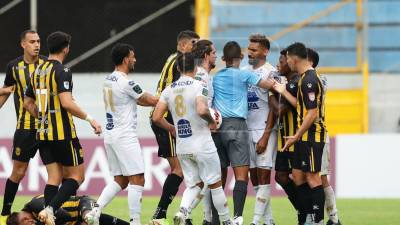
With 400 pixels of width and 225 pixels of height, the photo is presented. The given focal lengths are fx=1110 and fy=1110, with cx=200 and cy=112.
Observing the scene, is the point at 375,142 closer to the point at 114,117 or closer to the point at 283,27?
the point at 283,27

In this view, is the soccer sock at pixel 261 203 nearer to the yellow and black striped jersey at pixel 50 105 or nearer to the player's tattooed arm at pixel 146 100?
the player's tattooed arm at pixel 146 100

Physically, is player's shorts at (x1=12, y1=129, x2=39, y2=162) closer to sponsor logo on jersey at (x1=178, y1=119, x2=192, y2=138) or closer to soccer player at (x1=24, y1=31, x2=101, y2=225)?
soccer player at (x1=24, y1=31, x2=101, y2=225)

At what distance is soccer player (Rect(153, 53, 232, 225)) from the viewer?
1028 centimetres

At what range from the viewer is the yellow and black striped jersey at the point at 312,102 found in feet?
34.5

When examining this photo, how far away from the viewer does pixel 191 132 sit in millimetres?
10391

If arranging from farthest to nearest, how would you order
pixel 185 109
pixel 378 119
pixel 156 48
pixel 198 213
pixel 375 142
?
pixel 156 48
pixel 378 119
pixel 375 142
pixel 198 213
pixel 185 109

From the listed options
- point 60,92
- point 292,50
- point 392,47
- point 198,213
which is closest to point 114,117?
point 60,92

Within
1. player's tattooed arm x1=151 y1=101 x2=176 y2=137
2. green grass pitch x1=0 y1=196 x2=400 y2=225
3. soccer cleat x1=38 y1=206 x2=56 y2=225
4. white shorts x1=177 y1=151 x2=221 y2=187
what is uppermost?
player's tattooed arm x1=151 y1=101 x2=176 y2=137

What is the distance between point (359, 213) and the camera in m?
13.8

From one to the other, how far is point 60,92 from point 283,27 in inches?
396

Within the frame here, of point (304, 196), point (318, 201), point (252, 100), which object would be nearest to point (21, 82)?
point (252, 100)

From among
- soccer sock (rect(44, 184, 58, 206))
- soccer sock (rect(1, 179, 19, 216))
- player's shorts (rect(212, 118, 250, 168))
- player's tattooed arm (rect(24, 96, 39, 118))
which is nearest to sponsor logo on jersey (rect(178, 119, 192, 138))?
player's shorts (rect(212, 118, 250, 168))

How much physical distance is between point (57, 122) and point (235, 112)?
1.77 m

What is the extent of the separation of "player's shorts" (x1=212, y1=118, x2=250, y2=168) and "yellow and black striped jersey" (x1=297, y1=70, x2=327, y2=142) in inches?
24.0
